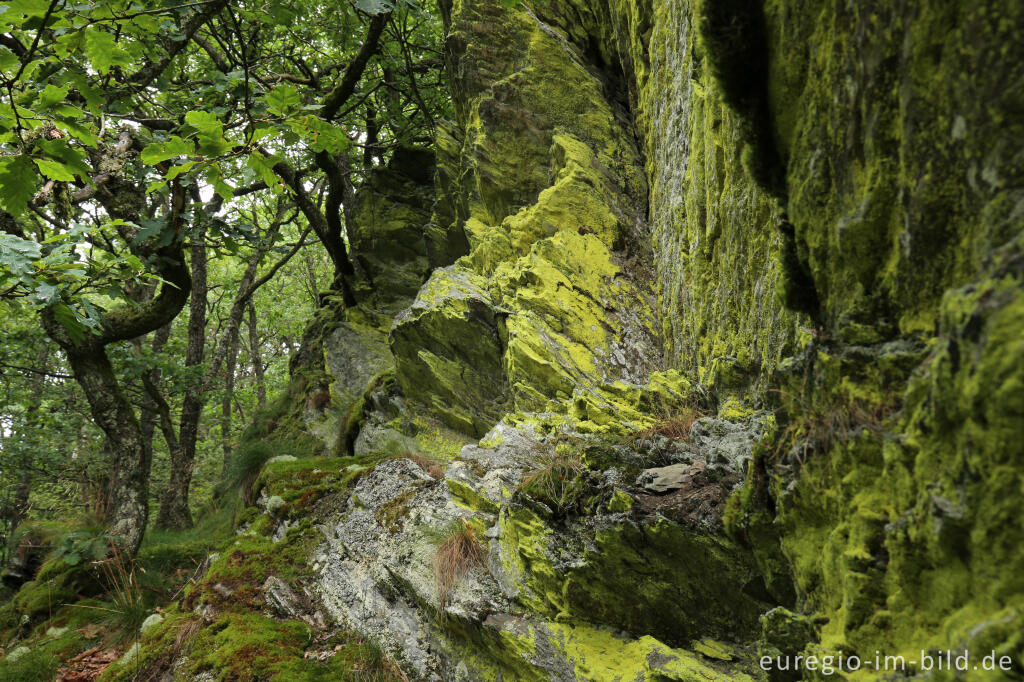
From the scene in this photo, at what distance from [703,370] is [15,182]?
165 inches

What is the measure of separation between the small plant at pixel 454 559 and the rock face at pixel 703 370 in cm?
2

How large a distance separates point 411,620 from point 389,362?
21.5ft

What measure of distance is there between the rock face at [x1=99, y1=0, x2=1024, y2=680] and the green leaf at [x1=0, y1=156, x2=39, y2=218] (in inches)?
115

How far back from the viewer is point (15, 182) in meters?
2.08

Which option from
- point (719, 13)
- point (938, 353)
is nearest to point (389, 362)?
point (719, 13)

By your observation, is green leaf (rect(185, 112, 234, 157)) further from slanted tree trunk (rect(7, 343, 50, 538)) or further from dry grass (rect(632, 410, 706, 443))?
slanted tree trunk (rect(7, 343, 50, 538))

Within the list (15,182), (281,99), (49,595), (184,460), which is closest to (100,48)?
(15,182)

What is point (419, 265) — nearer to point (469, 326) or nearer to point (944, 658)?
point (469, 326)

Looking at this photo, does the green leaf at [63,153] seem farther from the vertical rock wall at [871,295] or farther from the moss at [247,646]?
the moss at [247,646]

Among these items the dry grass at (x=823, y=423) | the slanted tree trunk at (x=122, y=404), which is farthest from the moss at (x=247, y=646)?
the dry grass at (x=823, y=423)

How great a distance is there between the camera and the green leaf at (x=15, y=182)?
206cm

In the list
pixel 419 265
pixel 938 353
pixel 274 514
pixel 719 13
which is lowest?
pixel 274 514

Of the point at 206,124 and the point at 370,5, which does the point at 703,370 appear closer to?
the point at 370,5

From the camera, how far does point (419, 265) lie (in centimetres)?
1173
